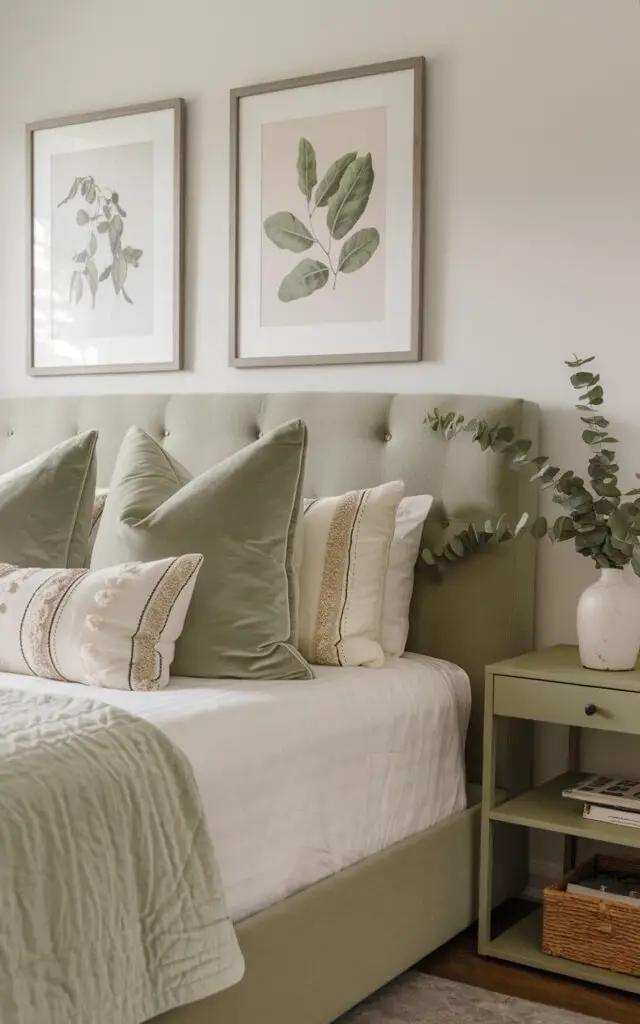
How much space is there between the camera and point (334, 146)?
308 cm

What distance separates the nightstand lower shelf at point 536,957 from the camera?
2430 mm

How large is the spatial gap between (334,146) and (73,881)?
209cm

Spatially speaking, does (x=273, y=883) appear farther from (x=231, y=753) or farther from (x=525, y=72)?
(x=525, y=72)

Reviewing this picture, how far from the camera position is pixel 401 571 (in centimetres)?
277

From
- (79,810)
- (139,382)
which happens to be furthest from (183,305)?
(79,810)

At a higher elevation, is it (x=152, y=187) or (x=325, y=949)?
(x=152, y=187)

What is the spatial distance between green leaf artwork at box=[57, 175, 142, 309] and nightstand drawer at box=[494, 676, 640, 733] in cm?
164

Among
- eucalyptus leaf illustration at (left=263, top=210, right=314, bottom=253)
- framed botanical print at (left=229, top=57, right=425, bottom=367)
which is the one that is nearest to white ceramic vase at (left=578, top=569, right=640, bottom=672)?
framed botanical print at (left=229, top=57, right=425, bottom=367)

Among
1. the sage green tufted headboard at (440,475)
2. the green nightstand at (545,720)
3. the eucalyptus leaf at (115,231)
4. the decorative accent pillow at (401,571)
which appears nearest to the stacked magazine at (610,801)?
the green nightstand at (545,720)

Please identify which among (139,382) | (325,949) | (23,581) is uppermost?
(139,382)

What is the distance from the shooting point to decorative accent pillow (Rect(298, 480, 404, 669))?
2.59 m

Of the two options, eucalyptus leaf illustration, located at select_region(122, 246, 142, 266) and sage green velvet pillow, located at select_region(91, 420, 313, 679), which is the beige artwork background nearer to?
eucalyptus leaf illustration, located at select_region(122, 246, 142, 266)

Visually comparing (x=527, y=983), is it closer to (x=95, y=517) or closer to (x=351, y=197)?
(x=95, y=517)

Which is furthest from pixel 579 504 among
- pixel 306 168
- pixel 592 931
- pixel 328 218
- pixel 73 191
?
pixel 73 191
